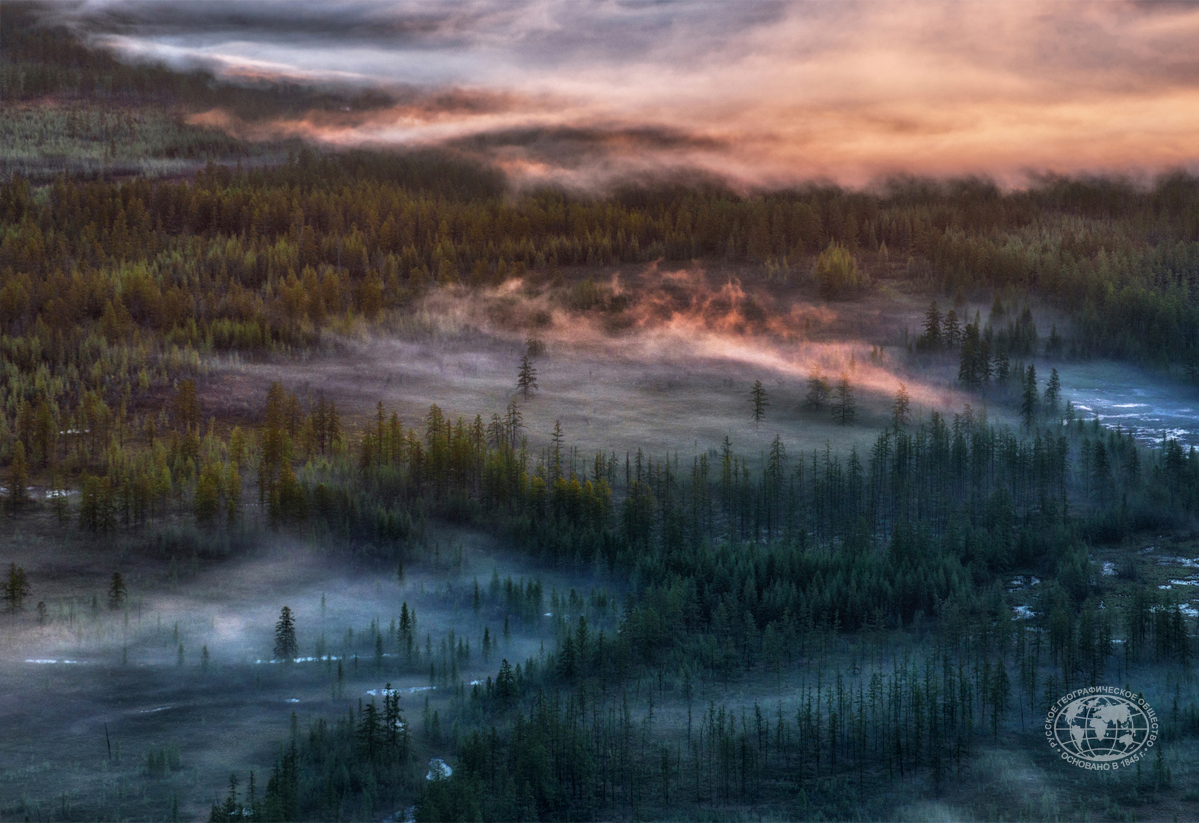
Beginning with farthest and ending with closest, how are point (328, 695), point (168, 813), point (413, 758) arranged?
1. point (328, 695)
2. point (413, 758)
3. point (168, 813)

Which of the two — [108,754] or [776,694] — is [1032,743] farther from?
[108,754]

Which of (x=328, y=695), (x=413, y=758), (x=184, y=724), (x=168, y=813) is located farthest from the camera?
(x=328, y=695)

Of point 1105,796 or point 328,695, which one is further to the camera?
point 328,695

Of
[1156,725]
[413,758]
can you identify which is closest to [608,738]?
[413,758]
